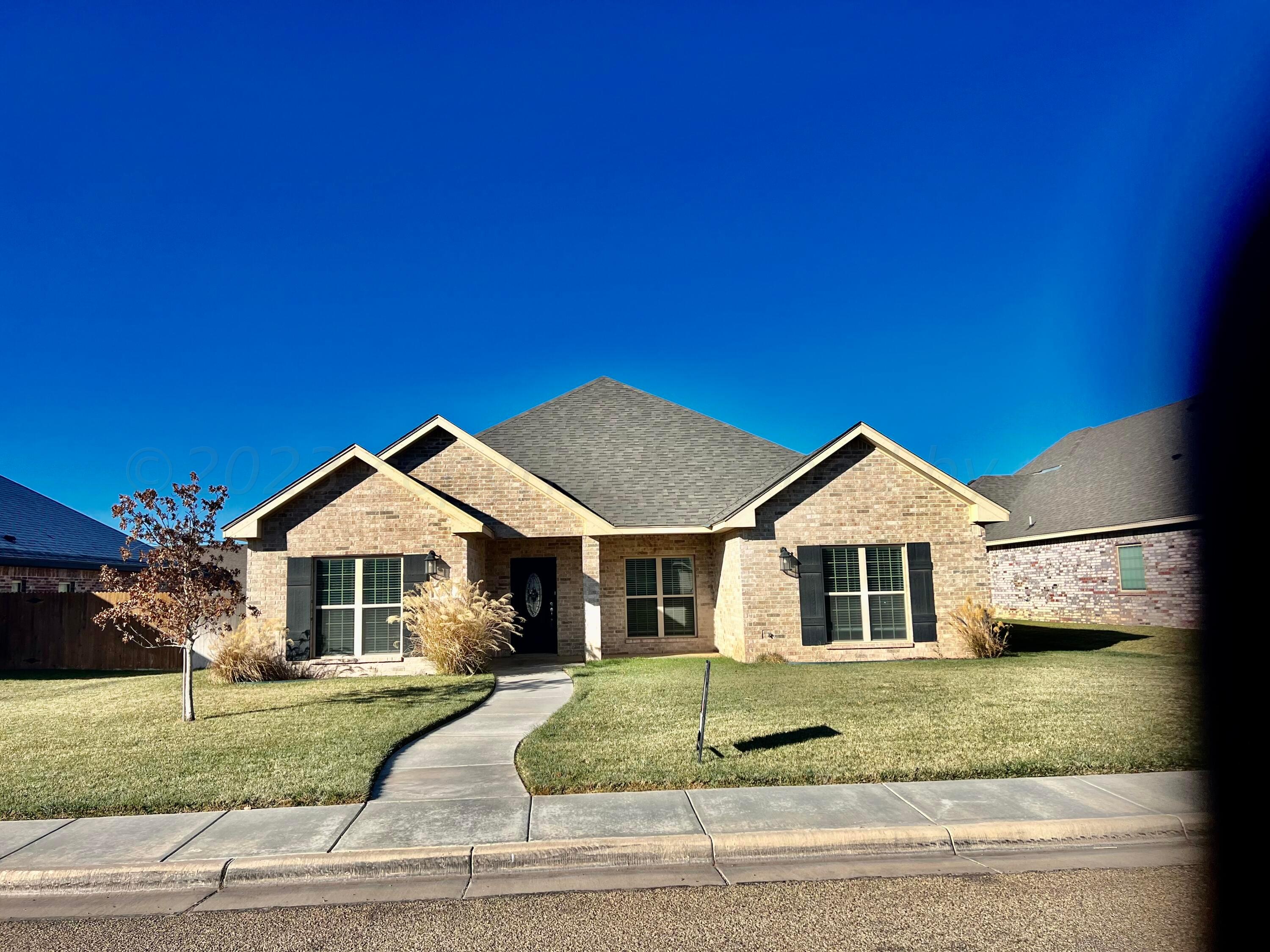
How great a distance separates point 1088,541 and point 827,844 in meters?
20.9

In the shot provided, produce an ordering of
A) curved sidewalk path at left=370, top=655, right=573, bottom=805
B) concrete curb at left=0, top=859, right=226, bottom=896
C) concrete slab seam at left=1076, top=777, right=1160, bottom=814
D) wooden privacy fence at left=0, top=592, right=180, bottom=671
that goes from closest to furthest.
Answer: concrete curb at left=0, top=859, right=226, bottom=896 → concrete slab seam at left=1076, top=777, right=1160, bottom=814 → curved sidewalk path at left=370, top=655, right=573, bottom=805 → wooden privacy fence at left=0, top=592, right=180, bottom=671

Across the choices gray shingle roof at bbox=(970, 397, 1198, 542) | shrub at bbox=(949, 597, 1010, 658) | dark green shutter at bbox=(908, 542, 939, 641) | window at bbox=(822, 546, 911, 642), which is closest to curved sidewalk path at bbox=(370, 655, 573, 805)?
window at bbox=(822, 546, 911, 642)

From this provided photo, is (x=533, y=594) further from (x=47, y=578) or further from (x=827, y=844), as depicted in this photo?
(x=827, y=844)

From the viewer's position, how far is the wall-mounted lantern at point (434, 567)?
600 inches

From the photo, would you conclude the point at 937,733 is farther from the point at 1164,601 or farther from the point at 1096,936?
the point at 1164,601

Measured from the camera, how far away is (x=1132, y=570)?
21562 mm

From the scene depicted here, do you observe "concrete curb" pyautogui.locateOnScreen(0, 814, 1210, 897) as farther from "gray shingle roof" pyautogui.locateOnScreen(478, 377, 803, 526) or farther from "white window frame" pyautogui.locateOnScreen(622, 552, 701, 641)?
"white window frame" pyautogui.locateOnScreen(622, 552, 701, 641)

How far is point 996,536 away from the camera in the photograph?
2748cm

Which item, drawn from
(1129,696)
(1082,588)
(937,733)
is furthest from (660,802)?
(1082,588)

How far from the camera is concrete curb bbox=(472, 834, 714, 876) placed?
549cm

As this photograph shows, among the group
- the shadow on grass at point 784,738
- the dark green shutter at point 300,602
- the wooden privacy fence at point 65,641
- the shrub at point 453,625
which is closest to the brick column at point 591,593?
the shrub at point 453,625

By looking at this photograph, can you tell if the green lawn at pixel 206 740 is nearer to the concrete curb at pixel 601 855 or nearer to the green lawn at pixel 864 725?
the concrete curb at pixel 601 855

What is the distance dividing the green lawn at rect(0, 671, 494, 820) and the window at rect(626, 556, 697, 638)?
4.61 m

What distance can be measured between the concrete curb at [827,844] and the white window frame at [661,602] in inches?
481
